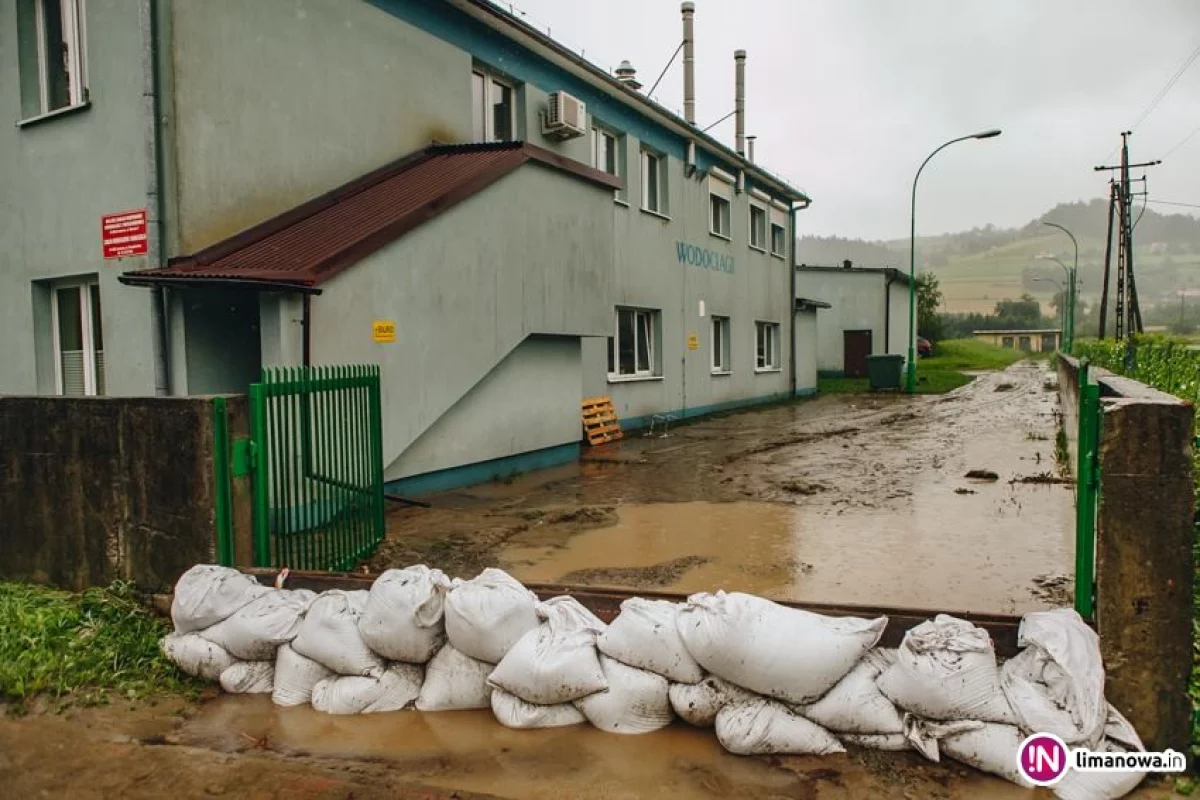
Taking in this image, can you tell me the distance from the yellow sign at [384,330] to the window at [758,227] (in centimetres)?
1493

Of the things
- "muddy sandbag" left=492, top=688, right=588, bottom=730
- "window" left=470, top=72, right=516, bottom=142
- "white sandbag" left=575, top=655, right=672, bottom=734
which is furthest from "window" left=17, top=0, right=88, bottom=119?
"white sandbag" left=575, top=655, right=672, bottom=734

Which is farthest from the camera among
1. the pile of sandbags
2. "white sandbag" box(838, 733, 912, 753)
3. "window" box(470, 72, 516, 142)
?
"window" box(470, 72, 516, 142)

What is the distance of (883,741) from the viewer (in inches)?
135

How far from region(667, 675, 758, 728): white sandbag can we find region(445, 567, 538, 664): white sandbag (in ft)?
2.48

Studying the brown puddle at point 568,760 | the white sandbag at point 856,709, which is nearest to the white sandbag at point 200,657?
the brown puddle at point 568,760

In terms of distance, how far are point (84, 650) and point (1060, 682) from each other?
471cm

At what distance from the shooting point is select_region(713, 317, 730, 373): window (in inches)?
774

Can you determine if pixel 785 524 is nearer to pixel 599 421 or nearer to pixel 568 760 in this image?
pixel 568 760

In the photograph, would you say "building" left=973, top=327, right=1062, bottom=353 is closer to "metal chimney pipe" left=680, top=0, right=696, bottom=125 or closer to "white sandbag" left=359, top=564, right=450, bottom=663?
"metal chimney pipe" left=680, top=0, right=696, bottom=125

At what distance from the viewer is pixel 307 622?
13.7 ft

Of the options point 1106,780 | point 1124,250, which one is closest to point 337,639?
point 1106,780

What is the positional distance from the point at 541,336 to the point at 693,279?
7.62m

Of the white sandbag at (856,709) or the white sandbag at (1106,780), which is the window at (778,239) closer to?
the white sandbag at (856,709)

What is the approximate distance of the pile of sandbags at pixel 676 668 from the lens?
3.31m
